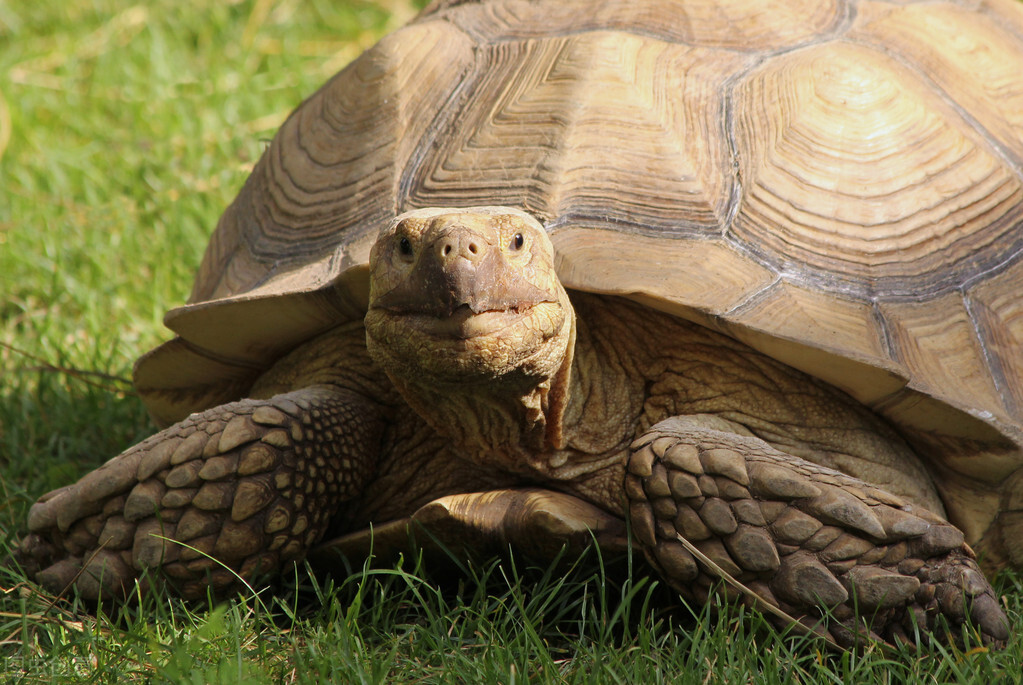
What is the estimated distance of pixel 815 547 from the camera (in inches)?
87.0

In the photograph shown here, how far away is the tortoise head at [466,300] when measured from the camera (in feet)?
7.13

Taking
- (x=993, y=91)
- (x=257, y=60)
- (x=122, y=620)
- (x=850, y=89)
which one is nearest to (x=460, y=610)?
(x=122, y=620)

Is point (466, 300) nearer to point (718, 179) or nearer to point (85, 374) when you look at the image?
point (718, 179)

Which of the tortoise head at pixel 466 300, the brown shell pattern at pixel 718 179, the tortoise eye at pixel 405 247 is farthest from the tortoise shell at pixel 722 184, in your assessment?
the tortoise eye at pixel 405 247

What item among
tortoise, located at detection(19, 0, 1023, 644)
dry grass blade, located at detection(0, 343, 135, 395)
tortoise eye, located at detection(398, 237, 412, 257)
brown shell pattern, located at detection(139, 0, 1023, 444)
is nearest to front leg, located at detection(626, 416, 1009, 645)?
tortoise, located at detection(19, 0, 1023, 644)

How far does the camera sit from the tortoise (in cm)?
225

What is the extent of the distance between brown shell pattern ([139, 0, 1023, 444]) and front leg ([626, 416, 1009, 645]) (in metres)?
0.31

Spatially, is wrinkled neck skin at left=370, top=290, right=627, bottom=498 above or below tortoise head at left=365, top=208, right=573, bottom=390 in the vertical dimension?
below

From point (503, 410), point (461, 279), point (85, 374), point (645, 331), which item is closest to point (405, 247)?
point (461, 279)

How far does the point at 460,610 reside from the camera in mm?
2375

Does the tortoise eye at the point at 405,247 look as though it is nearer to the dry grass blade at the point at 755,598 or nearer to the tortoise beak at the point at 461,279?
the tortoise beak at the point at 461,279

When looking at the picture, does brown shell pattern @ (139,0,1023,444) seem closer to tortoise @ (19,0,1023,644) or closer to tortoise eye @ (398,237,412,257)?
tortoise @ (19,0,1023,644)

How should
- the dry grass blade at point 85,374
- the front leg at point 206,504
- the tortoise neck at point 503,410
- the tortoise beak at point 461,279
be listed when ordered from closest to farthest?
the tortoise beak at point 461,279 < the tortoise neck at point 503,410 < the front leg at point 206,504 < the dry grass blade at point 85,374

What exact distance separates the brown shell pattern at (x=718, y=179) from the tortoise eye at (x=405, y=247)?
11.0 inches
